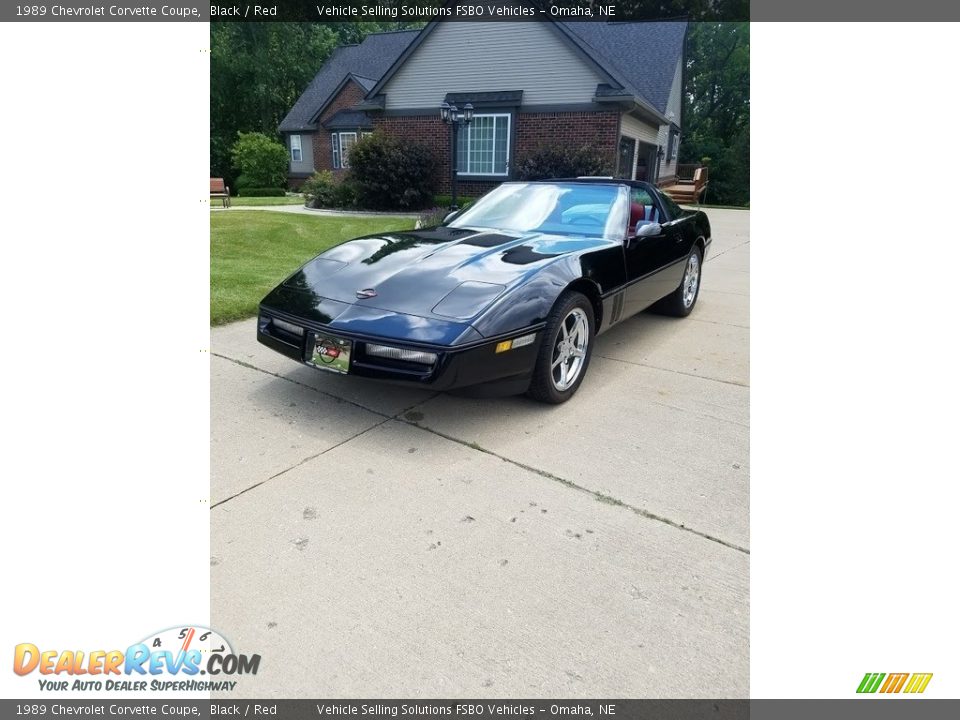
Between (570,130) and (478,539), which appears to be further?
(570,130)

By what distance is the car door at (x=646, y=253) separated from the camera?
13.8 ft

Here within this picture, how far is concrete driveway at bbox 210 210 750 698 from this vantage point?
1.74 m

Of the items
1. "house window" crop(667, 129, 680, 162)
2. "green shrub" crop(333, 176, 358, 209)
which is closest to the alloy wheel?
"green shrub" crop(333, 176, 358, 209)

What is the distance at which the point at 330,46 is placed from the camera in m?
36.9

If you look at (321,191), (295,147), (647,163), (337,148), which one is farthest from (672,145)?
(295,147)

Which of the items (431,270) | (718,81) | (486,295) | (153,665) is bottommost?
(153,665)

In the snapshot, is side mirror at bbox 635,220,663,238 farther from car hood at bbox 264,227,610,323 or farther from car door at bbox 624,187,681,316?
car hood at bbox 264,227,610,323

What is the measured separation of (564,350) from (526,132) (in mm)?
14114

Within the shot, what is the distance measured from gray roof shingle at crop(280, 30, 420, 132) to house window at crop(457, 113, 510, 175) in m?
11.5

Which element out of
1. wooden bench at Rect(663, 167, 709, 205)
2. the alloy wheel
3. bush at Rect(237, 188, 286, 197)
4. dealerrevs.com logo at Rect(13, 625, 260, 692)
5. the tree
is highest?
the tree

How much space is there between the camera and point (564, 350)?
3.57 metres

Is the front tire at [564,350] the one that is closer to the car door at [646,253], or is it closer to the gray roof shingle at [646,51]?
the car door at [646,253]

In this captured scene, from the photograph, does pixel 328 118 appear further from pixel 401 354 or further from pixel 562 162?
pixel 401 354

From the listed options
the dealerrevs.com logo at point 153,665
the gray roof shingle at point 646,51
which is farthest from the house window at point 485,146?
the dealerrevs.com logo at point 153,665
